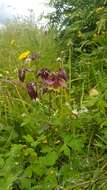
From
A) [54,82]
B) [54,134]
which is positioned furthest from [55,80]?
[54,134]

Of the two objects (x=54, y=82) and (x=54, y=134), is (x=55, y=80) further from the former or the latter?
(x=54, y=134)

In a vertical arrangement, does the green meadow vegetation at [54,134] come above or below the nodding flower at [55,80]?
below

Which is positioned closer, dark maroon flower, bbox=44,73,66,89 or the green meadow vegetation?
the green meadow vegetation

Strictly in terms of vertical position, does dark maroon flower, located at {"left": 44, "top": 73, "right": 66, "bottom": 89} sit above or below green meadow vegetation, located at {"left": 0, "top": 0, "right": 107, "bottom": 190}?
above

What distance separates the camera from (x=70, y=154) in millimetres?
2523

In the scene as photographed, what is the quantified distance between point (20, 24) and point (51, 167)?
5.56m

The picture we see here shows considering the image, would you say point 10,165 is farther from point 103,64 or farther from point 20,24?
point 20,24

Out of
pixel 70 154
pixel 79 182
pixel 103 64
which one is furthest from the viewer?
pixel 103 64

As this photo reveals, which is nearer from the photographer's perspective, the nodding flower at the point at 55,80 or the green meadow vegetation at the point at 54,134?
the green meadow vegetation at the point at 54,134

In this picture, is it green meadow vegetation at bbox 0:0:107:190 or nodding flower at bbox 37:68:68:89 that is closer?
green meadow vegetation at bbox 0:0:107:190

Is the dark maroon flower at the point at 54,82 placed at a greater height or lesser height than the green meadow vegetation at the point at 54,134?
greater

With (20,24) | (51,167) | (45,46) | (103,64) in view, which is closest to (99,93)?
(51,167)

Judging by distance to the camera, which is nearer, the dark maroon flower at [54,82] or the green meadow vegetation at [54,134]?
the green meadow vegetation at [54,134]

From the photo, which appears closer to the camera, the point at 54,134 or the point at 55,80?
the point at 55,80
